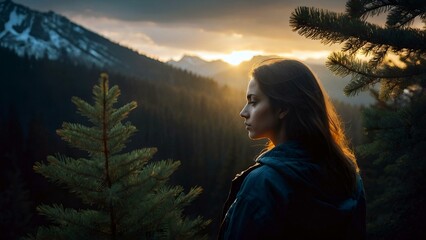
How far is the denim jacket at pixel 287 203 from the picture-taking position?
85.4 inches

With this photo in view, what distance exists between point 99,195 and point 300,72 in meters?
2.13

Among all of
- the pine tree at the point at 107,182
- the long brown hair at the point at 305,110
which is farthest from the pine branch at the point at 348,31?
the pine tree at the point at 107,182

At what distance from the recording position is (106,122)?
366 centimetres

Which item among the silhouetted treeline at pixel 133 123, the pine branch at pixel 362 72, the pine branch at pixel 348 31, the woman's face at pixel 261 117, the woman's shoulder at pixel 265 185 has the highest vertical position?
the pine branch at pixel 348 31

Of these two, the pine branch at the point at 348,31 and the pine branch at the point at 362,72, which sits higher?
the pine branch at the point at 348,31

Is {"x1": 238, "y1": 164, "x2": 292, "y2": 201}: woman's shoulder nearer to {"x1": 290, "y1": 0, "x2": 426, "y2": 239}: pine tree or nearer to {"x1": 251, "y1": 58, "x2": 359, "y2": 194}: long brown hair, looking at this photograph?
{"x1": 251, "y1": 58, "x2": 359, "y2": 194}: long brown hair

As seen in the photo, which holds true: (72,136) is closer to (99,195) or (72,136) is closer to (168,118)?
(99,195)

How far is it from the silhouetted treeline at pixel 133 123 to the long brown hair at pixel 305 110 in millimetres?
2026

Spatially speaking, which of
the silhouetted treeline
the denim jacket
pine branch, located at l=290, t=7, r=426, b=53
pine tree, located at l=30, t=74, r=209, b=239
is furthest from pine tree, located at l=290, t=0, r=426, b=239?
pine tree, located at l=30, t=74, r=209, b=239

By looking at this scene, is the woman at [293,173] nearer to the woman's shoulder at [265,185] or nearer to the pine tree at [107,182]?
the woman's shoulder at [265,185]

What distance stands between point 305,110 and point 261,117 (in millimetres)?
270

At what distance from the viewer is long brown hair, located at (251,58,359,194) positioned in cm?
245

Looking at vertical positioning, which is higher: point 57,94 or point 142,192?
point 142,192

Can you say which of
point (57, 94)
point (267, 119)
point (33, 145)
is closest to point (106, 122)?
point (267, 119)
